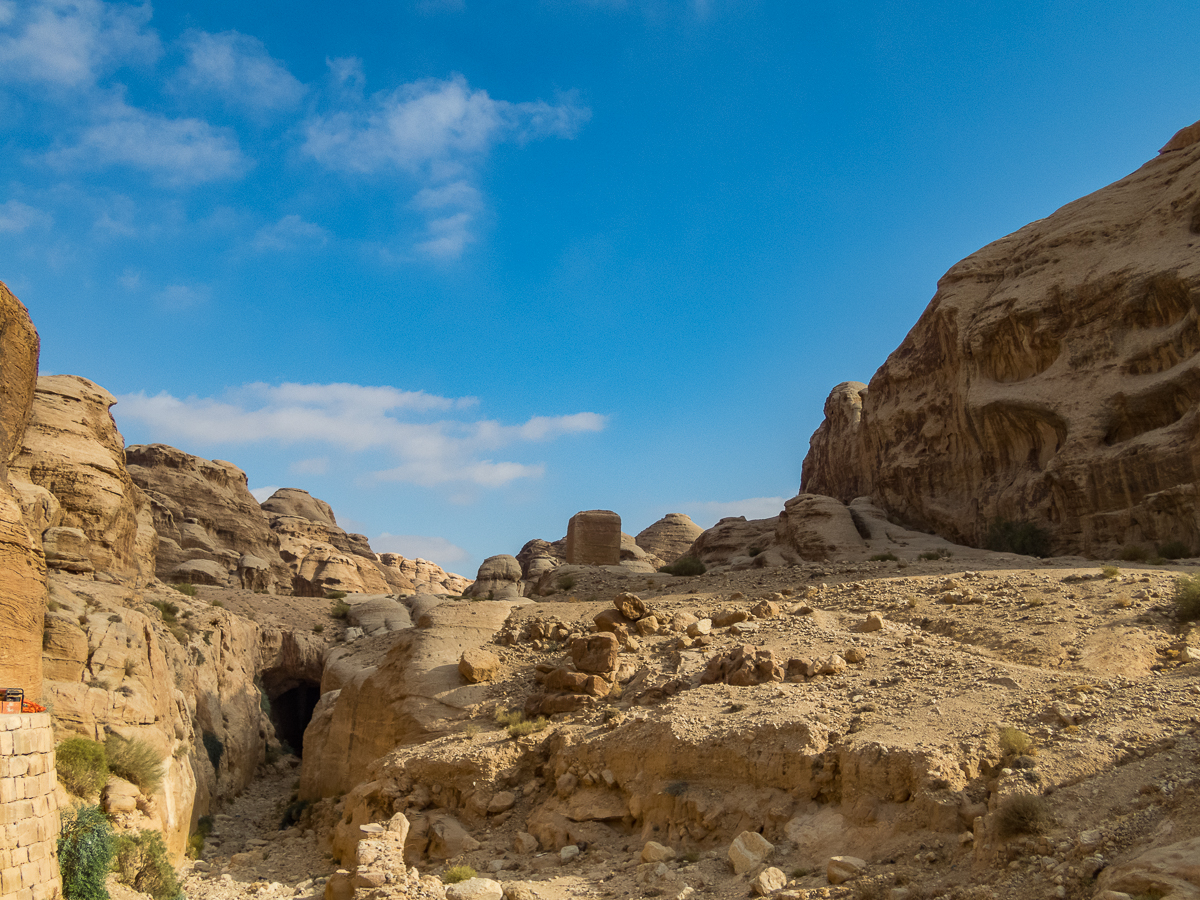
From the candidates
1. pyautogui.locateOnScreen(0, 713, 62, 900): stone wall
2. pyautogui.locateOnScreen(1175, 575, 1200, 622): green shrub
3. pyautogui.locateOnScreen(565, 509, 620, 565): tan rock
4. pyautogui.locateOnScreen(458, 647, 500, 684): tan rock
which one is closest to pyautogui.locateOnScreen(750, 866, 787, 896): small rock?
pyautogui.locateOnScreen(0, 713, 62, 900): stone wall

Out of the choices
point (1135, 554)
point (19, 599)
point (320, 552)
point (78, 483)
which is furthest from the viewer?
point (320, 552)

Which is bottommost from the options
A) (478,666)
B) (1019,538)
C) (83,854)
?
(83,854)

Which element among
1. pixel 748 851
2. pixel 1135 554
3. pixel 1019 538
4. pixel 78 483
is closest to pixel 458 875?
pixel 748 851

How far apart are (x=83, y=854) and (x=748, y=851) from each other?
8.90m

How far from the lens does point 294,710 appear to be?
34406 mm

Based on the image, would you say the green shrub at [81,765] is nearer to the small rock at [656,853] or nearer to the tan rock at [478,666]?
the tan rock at [478,666]

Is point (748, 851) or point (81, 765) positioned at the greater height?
point (81, 765)

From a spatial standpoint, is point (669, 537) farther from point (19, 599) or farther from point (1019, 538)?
point (19, 599)

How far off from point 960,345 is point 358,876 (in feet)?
97.4

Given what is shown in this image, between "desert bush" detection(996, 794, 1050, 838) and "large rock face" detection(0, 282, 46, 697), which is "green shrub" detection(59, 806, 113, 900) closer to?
"large rock face" detection(0, 282, 46, 697)

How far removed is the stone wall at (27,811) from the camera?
9727mm

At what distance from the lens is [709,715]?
13.8m

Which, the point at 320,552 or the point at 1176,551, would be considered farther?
the point at 320,552

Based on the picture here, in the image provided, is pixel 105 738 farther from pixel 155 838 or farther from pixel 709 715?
pixel 709 715
